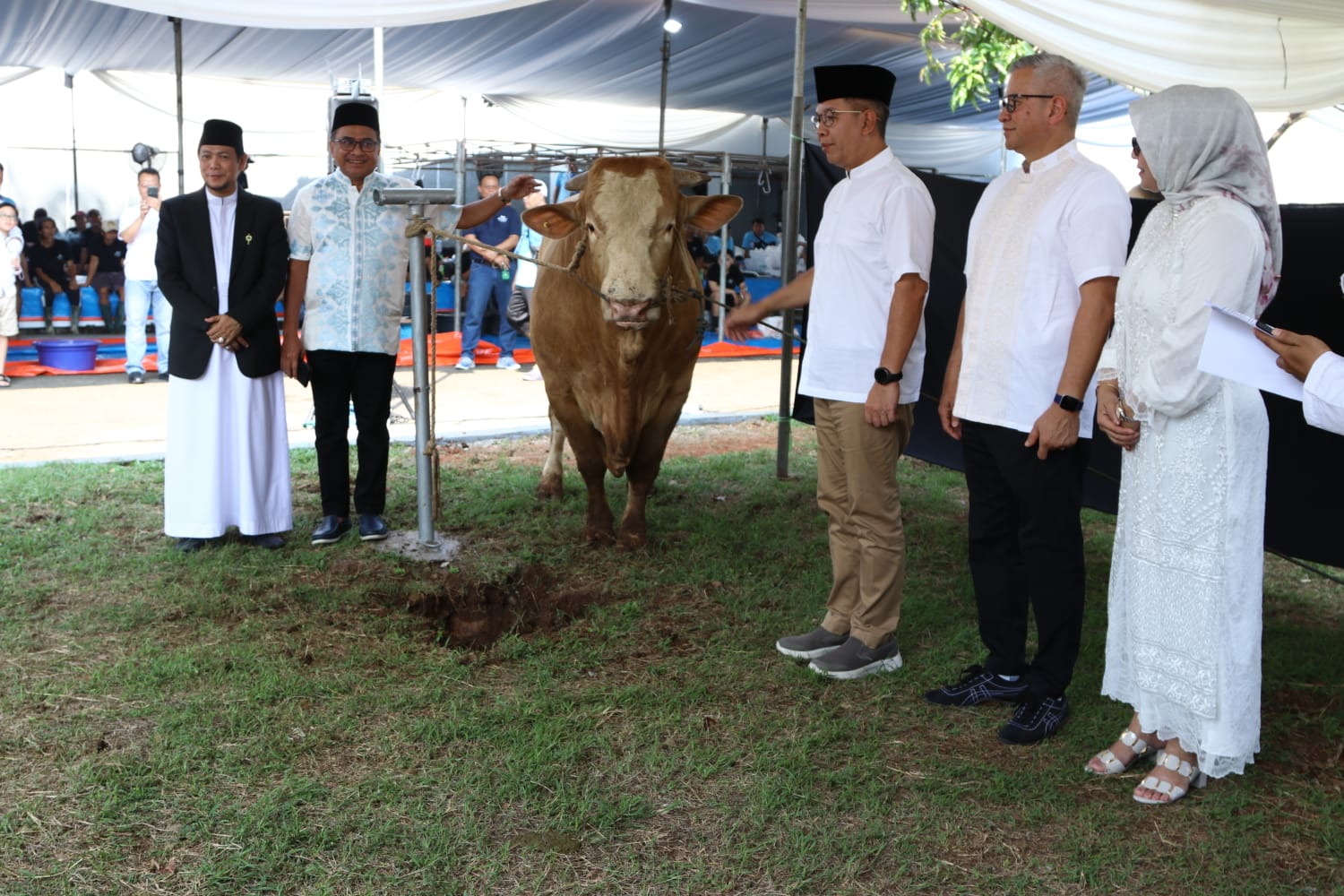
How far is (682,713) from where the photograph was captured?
12.2ft

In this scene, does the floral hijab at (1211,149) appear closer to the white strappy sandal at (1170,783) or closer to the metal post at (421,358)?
the white strappy sandal at (1170,783)

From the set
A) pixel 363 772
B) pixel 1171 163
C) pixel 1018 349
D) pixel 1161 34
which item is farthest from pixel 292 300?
pixel 1161 34

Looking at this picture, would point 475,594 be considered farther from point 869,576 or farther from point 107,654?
point 869,576

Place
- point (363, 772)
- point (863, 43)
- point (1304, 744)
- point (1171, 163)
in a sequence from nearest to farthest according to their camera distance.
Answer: point (1171, 163) → point (363, 772) → point (1304, 744) → point (863, 43)

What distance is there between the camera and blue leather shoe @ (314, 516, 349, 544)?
17.7ft

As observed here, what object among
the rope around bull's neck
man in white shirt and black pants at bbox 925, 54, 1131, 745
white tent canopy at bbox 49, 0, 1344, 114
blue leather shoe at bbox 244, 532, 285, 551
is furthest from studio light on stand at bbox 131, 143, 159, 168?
man in white shirt and black pants at bbox 925, 54, 1131, 745

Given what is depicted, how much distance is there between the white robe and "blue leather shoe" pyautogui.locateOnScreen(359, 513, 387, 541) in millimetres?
426

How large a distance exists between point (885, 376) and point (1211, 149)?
1.16 metres

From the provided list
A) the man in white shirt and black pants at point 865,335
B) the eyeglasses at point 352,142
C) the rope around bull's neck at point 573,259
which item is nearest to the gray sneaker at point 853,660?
the man in white shirt and black pants at point 865,335

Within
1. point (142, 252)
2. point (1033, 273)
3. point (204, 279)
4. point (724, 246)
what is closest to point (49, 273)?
point (142, 252)

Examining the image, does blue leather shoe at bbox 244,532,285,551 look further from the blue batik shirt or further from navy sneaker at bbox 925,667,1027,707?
navy sneaker at bbox 925,667,1027,707

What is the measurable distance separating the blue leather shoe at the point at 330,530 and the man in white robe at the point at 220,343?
0.68 ft

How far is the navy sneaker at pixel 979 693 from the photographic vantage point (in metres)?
3.78

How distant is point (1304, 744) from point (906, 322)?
1.79 metres
